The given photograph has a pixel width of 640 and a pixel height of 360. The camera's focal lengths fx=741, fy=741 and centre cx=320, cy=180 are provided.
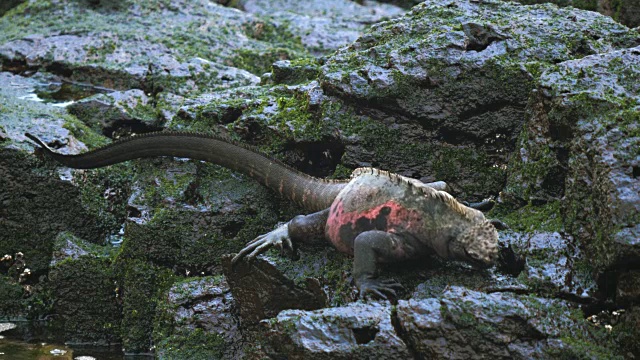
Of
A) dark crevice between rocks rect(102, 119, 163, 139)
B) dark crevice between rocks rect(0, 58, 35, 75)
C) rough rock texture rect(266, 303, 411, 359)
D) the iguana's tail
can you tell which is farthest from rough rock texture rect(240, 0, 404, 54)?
rough rock texture rect(266, 303, 411, 359)

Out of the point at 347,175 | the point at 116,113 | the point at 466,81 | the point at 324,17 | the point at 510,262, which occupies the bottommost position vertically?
the point at 116,113

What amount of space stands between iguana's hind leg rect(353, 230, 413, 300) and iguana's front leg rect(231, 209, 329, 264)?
485 millimetres

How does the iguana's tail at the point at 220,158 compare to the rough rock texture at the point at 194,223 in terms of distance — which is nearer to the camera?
the iguana's tail at the point at 220,158

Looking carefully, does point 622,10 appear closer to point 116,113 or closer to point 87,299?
point 116,113

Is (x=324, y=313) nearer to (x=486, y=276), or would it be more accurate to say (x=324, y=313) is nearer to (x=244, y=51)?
(x=486, y=276)

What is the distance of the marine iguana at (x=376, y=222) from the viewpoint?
4285 millimetres

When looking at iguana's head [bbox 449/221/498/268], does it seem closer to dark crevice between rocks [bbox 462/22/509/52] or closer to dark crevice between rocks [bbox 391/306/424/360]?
dark crevice between rocks [bbox 391/306/424/360]

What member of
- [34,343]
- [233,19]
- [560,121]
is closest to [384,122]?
[560,121]

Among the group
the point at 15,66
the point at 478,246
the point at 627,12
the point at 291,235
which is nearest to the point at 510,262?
the point at 478,246

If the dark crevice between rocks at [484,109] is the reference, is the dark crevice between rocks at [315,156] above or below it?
below

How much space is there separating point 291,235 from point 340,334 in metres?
1.30

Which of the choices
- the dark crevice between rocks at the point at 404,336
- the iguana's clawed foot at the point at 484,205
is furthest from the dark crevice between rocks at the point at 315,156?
the dark crevice between rocks at the point at 404,336

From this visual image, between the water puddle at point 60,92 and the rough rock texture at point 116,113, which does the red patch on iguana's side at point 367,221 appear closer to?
the rough rock texture at point 116,113

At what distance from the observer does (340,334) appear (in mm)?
3793
